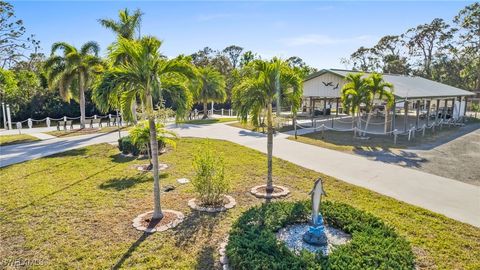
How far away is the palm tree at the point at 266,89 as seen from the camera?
27.8 feet

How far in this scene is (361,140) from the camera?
1720 cm

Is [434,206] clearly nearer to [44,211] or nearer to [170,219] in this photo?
[170,219]

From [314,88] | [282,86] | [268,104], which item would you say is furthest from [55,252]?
[314,88]

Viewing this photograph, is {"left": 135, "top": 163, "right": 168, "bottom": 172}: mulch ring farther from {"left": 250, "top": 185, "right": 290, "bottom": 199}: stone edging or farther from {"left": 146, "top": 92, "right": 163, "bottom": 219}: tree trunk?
{"left": 146, "top": 92, "right": 163, "bottom": 219}: tree trunk

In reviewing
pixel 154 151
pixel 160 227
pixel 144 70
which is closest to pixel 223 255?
pixel 160 227

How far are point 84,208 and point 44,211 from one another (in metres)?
0.91

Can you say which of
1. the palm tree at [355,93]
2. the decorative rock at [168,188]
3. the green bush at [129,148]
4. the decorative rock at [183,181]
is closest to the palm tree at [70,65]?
the green bush at [129,148]

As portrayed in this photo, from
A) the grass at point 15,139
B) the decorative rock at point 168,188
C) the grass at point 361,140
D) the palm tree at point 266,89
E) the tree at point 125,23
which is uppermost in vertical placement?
the tree at point 125,23

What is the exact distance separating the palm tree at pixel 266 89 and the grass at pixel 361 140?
7.14 meters

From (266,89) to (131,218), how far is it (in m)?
4.78

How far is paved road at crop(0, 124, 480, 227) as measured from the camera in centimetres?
825

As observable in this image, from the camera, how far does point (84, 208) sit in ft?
25.6

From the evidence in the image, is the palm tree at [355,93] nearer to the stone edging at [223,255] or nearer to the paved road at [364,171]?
the paved road at [364,171]

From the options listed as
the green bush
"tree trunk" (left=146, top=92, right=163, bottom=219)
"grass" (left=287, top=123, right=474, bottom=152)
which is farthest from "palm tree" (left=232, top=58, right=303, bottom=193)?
"grass" (left=287, top=123, right=474, bottom=152)
